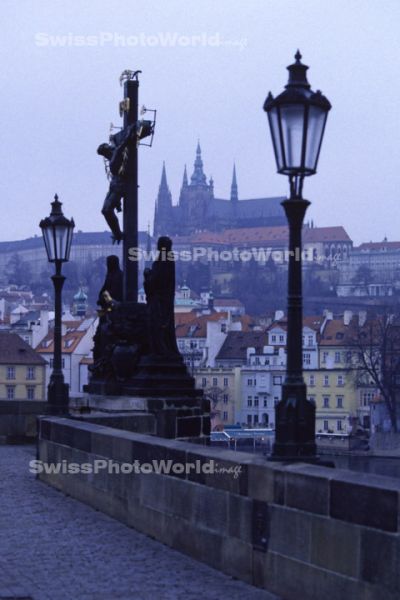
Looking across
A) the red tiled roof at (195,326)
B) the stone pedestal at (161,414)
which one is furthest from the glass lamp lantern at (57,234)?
the red tiled roof at (195,326)

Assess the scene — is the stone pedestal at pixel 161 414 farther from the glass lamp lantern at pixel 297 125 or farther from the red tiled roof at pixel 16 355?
the red tiled roof at pixel 16 355

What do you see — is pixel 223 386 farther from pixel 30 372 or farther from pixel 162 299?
pixel 162 299

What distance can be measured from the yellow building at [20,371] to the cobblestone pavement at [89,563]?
73.1 metres

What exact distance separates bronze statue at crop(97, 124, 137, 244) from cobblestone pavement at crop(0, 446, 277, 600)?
216 inches

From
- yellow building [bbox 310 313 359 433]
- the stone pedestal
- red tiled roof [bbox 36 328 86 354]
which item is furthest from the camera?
red tiled roof [bbox 36 328 86 354]

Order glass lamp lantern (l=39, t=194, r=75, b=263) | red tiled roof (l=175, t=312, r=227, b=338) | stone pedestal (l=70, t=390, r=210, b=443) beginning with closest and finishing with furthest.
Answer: stone pedestal (l=70, t=390, r=210, b=443) → glass lamp lantern (l=39, t=194, r=75, b=263) → red tiled roof (l=175, t=312, r=227, b=338)

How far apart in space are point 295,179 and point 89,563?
2.55m

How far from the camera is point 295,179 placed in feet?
23.0

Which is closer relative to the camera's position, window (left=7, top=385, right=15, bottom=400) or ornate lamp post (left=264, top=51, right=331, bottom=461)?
ornate lamp post (left=264, top=51, right=331, bottom=461)

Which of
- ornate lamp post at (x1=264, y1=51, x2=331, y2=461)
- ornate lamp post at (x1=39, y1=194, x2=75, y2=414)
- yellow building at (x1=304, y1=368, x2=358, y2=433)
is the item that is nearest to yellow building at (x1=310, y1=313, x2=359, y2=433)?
yellow building at (x1=304, y1=368, x2=358, y2=433)

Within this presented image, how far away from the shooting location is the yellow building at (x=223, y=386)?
89062 mm

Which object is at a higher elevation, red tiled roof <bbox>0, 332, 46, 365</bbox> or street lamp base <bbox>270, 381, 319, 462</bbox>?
red tiled roof <bbox>0, 332, 46, 365</bbox>

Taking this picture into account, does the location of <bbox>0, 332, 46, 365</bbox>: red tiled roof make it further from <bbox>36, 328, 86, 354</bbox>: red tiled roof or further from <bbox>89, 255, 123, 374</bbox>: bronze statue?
<bbox>89, 255, 123, 374</bbox>: bronze statue

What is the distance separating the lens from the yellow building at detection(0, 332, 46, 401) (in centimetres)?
8262
